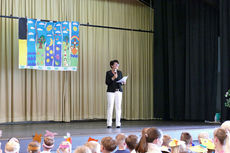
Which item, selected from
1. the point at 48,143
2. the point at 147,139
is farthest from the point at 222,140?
the point at 48,143

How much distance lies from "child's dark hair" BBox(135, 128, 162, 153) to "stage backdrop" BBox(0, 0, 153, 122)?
18.1 feet

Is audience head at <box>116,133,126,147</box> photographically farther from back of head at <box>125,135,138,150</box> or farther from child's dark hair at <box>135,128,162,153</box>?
child's dark hair at <box>135,128,162,153</box>

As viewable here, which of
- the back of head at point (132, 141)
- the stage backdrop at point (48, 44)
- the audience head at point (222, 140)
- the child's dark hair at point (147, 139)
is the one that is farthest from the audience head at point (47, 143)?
the stage backdrop at point (48, 44)

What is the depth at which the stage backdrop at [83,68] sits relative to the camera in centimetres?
772

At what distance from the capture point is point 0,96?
297 inches

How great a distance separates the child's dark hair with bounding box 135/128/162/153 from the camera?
262cm

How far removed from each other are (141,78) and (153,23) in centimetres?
155

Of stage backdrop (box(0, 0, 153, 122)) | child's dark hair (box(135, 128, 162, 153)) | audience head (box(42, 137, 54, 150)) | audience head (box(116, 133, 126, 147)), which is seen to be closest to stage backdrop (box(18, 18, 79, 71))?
stage backdrop (box(0, 0, 153, 122))

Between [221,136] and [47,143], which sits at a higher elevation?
[221,136]

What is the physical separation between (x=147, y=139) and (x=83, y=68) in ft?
19.9

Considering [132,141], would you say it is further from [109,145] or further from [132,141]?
[109,145]

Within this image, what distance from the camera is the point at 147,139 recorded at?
2.69 meters

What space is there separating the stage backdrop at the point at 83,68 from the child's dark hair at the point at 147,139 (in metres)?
5.52

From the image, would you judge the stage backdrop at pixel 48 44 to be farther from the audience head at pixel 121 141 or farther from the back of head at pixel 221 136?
the back of head at pixel 221 136
